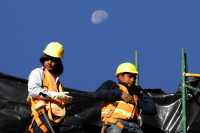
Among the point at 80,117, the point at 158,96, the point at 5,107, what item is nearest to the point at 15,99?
the point at 5,107

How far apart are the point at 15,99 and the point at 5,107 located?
0.22m

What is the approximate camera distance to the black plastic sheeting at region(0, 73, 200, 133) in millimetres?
12266

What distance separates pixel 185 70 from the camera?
41.7ft

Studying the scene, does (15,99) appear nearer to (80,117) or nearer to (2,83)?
(2,83)

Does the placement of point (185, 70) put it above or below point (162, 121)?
above

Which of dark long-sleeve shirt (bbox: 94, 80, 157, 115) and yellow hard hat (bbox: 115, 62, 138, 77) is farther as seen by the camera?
yellow hard hat (bbox: 115, 62, 138, 77)

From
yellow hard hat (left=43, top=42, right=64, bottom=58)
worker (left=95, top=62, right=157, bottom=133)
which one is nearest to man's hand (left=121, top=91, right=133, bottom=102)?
worker (left=95, top=62, right=157, bottom=133)

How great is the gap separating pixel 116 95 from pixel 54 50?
1172mm

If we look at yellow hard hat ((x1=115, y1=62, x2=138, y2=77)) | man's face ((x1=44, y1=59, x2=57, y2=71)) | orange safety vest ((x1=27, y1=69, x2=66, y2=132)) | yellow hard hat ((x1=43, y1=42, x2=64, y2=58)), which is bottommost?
orange safety vest ((x1=27, y1=69, x2=66, y2=132))

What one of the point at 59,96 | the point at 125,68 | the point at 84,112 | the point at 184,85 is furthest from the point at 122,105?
the point at 184,85

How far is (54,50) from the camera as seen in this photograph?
11109mm

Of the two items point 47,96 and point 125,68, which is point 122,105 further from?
point 47,96

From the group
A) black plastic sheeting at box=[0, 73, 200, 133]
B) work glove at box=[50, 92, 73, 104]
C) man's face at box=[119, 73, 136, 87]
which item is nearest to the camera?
work glove at box=[50, 92, 73, 104]

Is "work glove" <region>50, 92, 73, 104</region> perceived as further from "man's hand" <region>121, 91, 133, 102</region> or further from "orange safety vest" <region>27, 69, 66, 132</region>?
"man's hand" <region>121, 91, 133, 102</region>
